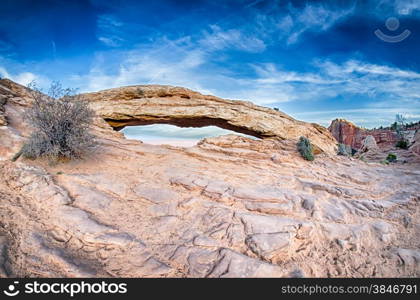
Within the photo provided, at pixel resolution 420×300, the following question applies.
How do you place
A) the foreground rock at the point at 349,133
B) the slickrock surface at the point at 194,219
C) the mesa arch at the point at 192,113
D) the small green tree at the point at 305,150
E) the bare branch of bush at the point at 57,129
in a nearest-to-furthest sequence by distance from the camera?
the slickrock surface at the point at 194,219
the bare branch of bush at the point at 57,129
the small green tree at the point at 305,150
the mesa arch at the point at 192,113
the foreground rock at the point at 349,133

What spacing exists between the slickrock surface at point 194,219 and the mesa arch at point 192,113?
5881 mm

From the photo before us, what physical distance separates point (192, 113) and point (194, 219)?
10.2 metres

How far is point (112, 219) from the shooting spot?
545 cm

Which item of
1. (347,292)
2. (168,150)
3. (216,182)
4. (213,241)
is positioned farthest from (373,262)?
(168,150)

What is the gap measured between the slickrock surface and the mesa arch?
19.3 feet

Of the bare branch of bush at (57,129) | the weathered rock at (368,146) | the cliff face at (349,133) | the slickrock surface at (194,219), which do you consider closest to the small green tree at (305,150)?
the slickrock surface at (194,219)

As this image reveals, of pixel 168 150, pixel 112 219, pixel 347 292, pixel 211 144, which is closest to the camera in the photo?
pixel 347 292

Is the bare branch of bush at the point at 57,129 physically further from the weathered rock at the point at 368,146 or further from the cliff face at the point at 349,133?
the cliff face at the point at 349,133

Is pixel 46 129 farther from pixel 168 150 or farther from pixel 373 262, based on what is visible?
pixel 373 262

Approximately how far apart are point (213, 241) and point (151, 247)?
137 centimetres

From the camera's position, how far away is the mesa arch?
1477 cm

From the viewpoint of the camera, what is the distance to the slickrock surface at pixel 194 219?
4.22m

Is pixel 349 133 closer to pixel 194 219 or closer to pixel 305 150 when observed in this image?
pixel 305 150

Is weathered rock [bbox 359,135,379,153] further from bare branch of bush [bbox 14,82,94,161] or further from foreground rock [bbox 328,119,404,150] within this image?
bare branch of bush [bbox 14,82,94,161]
